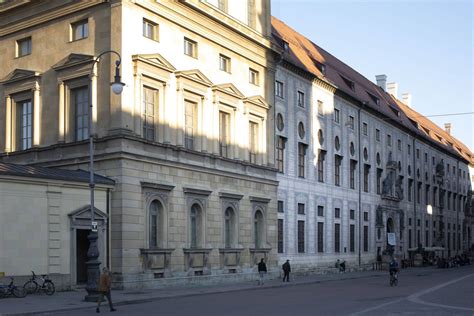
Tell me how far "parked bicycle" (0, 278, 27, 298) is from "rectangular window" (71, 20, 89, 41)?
548 inches

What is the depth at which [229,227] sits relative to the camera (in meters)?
43.2

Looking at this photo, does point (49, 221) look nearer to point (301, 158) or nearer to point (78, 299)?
point (78, 299)

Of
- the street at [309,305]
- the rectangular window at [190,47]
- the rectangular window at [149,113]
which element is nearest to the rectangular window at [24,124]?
the rectangular window at [149,113]

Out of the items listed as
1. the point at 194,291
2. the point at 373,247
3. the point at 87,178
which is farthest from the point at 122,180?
the point at 373,247

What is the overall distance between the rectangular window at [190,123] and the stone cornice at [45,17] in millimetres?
7505

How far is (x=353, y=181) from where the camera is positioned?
219ft

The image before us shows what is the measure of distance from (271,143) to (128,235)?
1685 cm

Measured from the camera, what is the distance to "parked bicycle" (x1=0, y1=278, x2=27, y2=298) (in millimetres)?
27750

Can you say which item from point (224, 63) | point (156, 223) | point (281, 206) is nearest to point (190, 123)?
point (224, 63)

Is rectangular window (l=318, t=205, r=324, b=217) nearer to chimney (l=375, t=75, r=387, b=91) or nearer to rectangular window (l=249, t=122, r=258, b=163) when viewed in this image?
rectangular window (l=249, t=122, r=258, b=163)

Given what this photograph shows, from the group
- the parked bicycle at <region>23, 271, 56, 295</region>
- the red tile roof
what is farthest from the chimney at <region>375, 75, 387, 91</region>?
the parked bicycle at <region>23, 271, 56, 295</region>

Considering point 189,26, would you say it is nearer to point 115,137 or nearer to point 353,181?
point 115,137

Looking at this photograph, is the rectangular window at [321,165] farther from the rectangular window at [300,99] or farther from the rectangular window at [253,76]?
the rectangular window at [253,76]

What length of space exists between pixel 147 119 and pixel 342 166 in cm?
3092
